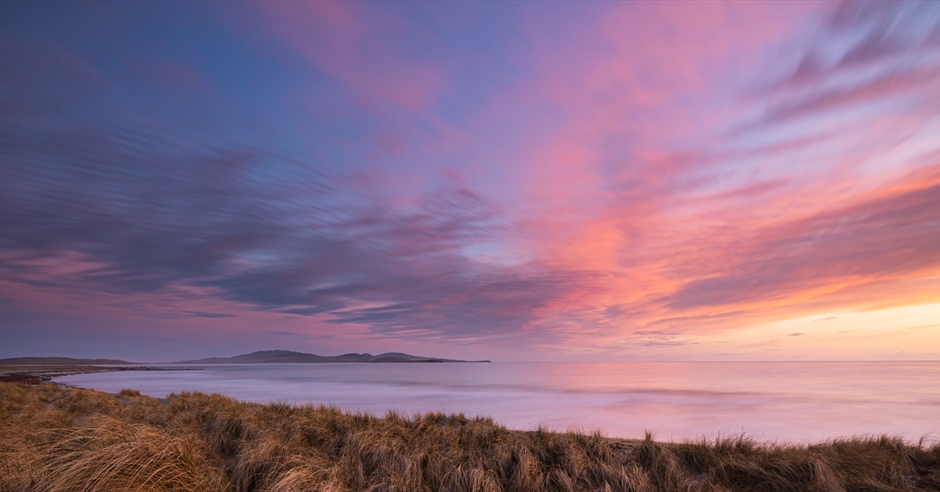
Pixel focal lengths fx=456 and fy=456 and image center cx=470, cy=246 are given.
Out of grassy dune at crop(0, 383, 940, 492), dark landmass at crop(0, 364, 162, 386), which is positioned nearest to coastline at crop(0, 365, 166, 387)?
dark landmass at crop(0, 364, 162, 386)

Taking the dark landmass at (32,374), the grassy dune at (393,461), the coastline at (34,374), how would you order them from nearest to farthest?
the grassy dune at (393,461) → the coastline at (34,374) → the dark landmass at (32,374)

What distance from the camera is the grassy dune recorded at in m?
4.53

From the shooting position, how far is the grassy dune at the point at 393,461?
453 cm

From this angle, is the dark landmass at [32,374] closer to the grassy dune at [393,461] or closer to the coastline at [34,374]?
the coastline at [34,374]

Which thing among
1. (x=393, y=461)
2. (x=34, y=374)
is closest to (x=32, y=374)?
(x=34, y=374)

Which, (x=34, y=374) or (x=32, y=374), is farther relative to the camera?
(x=34, y=374)

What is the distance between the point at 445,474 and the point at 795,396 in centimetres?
3688

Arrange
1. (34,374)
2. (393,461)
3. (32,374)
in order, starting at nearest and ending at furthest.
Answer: (393,461) < (32,374) < (34,374)

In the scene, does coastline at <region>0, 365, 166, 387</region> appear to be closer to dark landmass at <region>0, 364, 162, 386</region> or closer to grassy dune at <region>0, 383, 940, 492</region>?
dark landmass at <region>0, 364, 162, 386</region>

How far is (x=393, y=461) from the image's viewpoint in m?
7.50

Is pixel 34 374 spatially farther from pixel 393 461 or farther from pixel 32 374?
pixel 393 461

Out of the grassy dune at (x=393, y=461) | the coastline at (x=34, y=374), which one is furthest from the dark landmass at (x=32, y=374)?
the grassy dune at (x=393, y=461)

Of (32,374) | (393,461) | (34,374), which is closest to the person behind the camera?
(393,461)

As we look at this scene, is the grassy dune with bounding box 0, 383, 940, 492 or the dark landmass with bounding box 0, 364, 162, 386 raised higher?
the grassy dune with bounding box 0, 383, 940, 492
